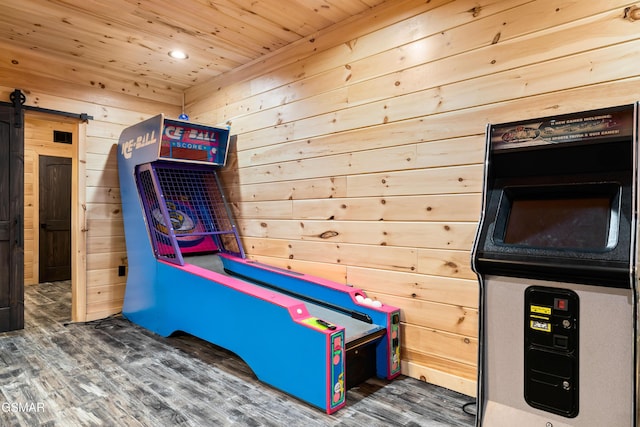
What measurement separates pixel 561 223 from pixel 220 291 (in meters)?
2.15

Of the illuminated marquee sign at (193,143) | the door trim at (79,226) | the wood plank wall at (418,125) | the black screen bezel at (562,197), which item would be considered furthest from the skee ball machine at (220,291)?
the black screen bezel at (562,197)

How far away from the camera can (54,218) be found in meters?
6.04

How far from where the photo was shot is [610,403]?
1.39m

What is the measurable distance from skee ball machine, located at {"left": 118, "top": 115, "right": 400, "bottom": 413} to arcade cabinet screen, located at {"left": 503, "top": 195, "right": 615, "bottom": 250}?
43.4 inches

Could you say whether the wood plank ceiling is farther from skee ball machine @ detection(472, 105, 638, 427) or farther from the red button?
the red button

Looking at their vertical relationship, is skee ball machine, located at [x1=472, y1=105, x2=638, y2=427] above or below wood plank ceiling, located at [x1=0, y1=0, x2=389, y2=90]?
below

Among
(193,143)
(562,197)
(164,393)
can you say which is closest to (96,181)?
(193,143)

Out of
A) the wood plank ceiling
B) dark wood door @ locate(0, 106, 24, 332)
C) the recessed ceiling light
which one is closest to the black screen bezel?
the wood plank ceiling

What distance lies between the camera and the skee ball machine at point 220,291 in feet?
7.49

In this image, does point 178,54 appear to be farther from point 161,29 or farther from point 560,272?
point 560,272

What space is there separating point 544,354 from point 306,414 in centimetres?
127

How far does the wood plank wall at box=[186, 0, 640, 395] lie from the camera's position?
79.8 inches

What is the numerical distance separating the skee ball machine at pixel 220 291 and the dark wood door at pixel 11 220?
0.85 m

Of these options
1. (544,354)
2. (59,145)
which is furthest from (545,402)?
(59,145)
